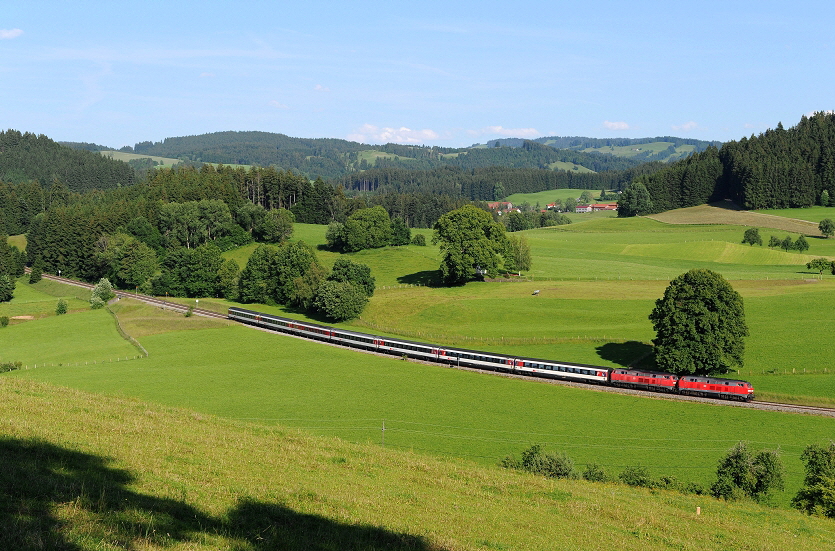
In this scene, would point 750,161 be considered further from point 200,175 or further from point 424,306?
point 200,175

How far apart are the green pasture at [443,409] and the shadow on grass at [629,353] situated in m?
9.49

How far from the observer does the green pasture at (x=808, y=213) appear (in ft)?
563

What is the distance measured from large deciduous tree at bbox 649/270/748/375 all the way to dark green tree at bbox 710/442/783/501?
84.5ft

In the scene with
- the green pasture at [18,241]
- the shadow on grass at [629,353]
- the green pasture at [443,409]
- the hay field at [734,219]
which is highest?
the hay field at [734,219]

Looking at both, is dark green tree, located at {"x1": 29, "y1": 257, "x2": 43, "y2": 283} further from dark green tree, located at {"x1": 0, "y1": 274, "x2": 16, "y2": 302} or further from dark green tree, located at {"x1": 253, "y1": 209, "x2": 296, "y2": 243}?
dark green tree, located at {"x1": 253, "y1": 209, "x2": 296, "y2": 243}

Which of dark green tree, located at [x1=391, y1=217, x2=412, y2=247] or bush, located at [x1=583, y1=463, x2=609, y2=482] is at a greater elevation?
dark green tree, located at [x1=391, y1=217, x2=412, y2=247]

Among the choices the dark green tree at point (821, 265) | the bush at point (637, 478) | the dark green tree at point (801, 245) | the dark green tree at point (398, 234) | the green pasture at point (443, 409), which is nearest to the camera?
the bush at point (637, 478)

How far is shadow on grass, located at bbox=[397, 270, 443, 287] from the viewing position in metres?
115

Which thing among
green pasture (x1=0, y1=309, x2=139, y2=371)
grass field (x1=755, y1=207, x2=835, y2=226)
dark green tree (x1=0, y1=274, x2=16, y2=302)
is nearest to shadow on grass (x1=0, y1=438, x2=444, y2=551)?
green pasture (x1=0, y1=309, x2=139, y2=371)

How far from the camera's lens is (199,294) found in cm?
12156

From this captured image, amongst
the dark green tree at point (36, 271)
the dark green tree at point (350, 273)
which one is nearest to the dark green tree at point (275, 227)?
the dark green tree at point (36, 271)

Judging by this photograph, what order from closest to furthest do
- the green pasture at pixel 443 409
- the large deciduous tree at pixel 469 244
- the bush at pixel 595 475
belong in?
the bush at pixel 595 475 < the green pasture at pixel 443 409 < the large deciduous tree at pixel 469 244

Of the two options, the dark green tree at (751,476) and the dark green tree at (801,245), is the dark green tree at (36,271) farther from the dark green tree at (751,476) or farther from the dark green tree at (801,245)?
the dark green tree at (801,245)

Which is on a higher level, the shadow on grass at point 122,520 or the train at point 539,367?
the shadow on grass at point 122,520
